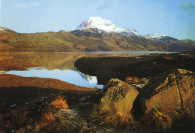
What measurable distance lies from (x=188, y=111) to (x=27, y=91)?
538 inches

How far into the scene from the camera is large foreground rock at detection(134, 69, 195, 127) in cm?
1045

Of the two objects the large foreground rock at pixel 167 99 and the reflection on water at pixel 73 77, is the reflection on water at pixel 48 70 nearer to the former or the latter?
the reflection on water at pixel 73 77

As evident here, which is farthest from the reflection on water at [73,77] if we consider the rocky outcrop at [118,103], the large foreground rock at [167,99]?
the large foreground rock at [167,99]

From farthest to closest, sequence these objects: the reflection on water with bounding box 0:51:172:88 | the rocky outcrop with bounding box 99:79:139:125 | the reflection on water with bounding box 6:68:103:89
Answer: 1. the reflection on water with bounding box 0:51:172:88
2. the reflection on water with bounding box 6:68:103:89
3. the rocky outcrop with bounding box 99:79:139:125

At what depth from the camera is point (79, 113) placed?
1144cm

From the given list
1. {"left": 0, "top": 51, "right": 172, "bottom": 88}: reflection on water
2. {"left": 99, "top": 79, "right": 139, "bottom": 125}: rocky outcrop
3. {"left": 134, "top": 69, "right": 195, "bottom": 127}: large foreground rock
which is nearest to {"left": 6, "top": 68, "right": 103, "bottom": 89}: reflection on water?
{"left": 0, "top": 51, "right": 172, "bottom": 88}: reflection on water

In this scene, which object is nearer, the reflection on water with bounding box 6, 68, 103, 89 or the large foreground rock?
the large foreground rock

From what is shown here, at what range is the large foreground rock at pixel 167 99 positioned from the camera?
10445 mm

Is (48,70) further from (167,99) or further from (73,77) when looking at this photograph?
(167,99)

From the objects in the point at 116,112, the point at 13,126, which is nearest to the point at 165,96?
the point at 116,112

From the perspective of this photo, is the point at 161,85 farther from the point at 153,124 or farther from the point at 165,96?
the point at 153,124

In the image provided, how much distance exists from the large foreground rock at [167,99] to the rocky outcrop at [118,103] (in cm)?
46

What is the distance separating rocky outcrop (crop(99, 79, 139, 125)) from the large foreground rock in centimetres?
46

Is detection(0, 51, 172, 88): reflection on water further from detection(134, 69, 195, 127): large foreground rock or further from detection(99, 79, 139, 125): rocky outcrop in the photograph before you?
detection(134, 69, 195, 127): large foreground rock
